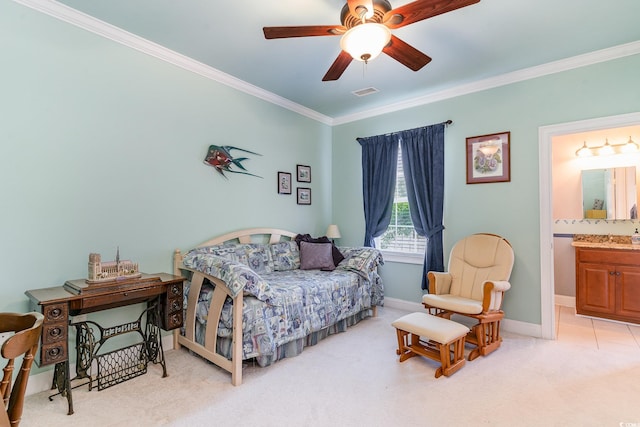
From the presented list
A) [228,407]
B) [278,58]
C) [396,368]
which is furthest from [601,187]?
[228,407]

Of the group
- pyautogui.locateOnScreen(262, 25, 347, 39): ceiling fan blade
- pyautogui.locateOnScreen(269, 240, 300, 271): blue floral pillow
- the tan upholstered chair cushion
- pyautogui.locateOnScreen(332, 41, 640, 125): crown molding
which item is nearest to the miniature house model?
pyautogui.locateOnScreen(269, 240, 300, 271): blue floral pillow

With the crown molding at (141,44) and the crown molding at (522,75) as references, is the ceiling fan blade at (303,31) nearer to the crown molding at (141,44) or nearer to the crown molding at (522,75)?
the crown molding at (141,44)

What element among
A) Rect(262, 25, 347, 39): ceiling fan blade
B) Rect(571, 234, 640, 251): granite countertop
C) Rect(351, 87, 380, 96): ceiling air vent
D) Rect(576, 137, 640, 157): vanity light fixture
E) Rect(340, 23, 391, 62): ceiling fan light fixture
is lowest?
Rect(571, 234, 640, 251): granite countertop

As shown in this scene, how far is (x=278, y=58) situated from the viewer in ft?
9.86

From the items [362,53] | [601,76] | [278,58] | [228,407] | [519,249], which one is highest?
[278,58]

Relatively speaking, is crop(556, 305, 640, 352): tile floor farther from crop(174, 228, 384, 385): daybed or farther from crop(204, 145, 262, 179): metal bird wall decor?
crop(204, 145, 262, 179): metal bird wall decor

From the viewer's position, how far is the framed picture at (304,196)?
4391 mm

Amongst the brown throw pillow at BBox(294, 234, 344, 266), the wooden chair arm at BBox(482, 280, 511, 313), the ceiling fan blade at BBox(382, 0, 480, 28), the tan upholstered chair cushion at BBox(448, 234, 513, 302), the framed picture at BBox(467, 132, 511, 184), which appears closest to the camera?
the ceiling fan blade at BBox(382, 0, 480, 28)

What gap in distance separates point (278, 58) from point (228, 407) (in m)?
2.93

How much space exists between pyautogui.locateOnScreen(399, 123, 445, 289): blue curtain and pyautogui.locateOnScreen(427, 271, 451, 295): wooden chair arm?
0.45m

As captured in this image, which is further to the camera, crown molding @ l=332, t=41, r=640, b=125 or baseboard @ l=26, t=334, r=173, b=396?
crown molding @ l=332, t=41, r=640, b=125

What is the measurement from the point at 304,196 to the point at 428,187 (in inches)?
65.8

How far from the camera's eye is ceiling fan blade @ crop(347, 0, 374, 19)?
68.7 inches

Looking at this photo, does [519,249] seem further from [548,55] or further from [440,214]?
[548,55]
